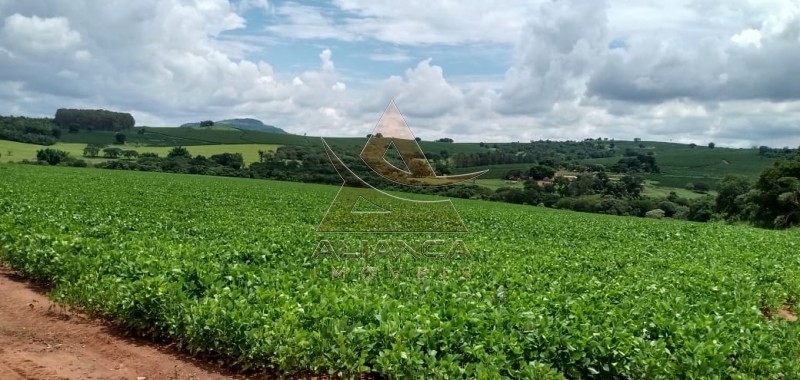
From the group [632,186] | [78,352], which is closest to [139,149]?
[632,186]

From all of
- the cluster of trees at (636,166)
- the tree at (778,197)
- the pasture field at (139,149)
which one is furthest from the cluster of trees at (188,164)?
the cluster of trees at (636,166)

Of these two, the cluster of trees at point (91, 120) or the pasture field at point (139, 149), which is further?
the cluster of trees at point (91, 120)

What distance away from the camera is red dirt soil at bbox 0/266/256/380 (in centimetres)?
Result: 696

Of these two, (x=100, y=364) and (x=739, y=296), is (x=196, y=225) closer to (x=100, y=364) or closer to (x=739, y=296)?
(x=100, y=364)

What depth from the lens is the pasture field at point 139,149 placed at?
84.1 m

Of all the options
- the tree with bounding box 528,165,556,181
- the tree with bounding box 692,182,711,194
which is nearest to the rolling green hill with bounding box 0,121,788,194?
the tree with bounding box 692,182,711,194

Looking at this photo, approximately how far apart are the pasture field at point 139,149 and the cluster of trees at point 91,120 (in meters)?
22.7

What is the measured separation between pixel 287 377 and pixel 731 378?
213 inches

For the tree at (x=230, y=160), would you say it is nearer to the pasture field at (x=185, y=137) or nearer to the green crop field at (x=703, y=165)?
the pasture field at (x=185, y=137)

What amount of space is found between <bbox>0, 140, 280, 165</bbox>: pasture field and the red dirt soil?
85.0 metres

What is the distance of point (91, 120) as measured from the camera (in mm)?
136750

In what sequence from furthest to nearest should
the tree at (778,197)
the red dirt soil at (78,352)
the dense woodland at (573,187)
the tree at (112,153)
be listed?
the tree at (112,153), the dense woodland at (573,187), the tree at (778,197), the red dirt soil at (78,352)

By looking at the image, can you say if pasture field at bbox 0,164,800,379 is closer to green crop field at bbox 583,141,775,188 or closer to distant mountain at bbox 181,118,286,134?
green crop field at bbox 583,141,775,188

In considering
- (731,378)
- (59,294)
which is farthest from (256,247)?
(731,378)
